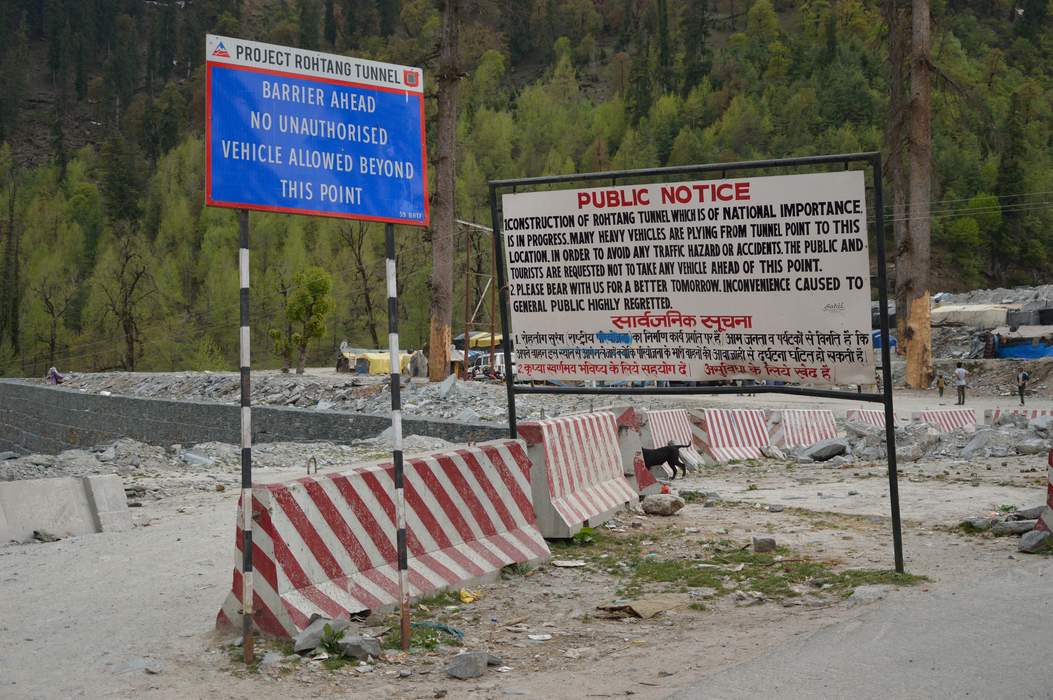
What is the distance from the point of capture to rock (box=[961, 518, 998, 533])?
1002cm

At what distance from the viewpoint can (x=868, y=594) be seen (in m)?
7.53

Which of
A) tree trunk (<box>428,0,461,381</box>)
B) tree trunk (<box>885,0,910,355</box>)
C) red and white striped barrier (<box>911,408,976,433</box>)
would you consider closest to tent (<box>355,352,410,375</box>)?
tree trunk (<box>428,0,461,381</box>)

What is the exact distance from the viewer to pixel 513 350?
10.1 m

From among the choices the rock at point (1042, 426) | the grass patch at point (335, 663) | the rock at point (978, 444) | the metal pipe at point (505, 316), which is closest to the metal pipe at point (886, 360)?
the metal pipe at point (505, 316)

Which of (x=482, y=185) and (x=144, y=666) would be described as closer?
(x=144, y=666)

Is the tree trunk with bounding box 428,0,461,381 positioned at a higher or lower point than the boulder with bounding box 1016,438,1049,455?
higher

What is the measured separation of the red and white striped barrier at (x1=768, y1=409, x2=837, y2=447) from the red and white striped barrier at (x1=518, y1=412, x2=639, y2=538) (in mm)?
8883

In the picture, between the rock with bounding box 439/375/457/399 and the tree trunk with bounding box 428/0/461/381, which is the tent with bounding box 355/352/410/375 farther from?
the rock with bounding box 439/375/457/399

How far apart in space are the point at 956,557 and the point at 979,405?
82.4 feet

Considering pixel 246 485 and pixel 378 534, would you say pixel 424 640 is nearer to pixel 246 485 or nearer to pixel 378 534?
pixel 378 534

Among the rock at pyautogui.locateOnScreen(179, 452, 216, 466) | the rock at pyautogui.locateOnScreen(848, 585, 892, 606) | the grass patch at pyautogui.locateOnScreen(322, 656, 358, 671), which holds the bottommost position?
the rock at pyautogui.locateOnScreen(848, 585, 892, 606)

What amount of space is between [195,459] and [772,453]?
9459mm

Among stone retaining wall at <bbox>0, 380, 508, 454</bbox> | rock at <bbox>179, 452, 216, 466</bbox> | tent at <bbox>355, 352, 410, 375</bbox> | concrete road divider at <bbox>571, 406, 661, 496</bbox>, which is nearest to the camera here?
concrete road divider at <bbox>571, 406, 661, 496</bbox>

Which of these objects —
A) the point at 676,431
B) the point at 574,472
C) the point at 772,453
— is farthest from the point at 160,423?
the point at 574,472
